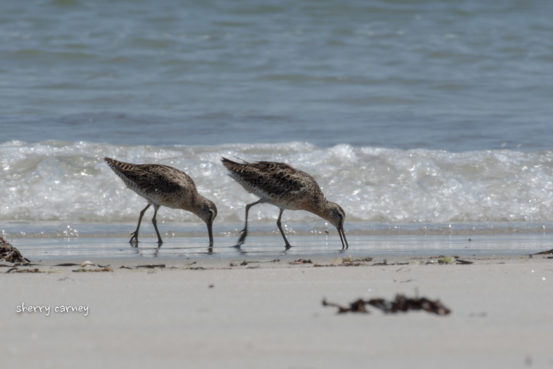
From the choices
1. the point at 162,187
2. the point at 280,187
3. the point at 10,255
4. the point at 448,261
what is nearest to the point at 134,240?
the point at 162,187

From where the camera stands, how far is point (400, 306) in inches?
184

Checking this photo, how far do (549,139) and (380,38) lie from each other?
7314 millimetres

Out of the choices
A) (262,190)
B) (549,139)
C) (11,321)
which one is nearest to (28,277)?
(11,321)

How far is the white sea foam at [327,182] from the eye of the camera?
10.5m

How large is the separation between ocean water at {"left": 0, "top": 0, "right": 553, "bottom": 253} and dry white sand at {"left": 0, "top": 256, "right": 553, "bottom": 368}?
3525 mm

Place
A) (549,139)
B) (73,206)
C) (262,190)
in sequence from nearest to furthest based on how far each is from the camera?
(262,190) → (73,206) → (549,139)

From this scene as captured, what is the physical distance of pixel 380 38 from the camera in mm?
20438

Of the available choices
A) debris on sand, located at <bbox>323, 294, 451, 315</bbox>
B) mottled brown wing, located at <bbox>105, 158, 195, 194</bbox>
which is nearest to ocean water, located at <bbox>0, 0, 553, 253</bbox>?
mottled brown wing, located at <bbox>105, 158, 195, 194</bbox>

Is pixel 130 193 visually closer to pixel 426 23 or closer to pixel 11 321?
pixel 11 321

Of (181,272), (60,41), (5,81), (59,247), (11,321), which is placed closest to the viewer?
(11,321)

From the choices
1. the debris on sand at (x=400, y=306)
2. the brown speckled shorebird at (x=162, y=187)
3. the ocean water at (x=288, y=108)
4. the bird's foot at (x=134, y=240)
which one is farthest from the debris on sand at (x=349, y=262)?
the brown speckled shorebird at (x=162, y=187)

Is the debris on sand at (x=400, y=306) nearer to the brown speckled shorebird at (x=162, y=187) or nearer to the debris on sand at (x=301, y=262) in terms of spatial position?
the debris on sand at (x=301, y=262)

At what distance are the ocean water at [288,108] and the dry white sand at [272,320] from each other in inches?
139

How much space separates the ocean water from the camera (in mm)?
10641
